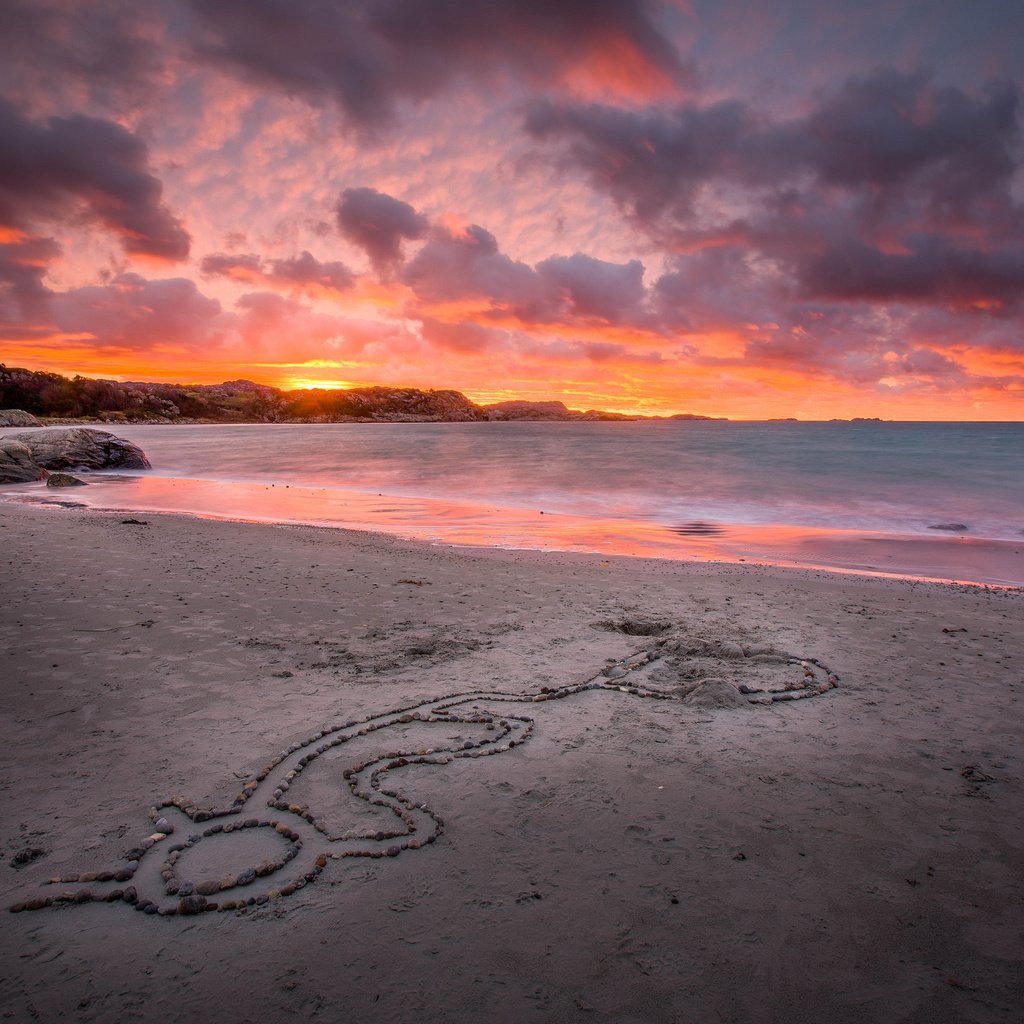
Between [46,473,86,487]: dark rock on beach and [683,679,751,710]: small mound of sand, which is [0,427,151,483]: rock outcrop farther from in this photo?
[683,679,751,710]: small mound of sand

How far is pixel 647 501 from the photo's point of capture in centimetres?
2864

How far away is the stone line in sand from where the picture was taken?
3.18 metres

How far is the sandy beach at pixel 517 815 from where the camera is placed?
→ 266 centimetres

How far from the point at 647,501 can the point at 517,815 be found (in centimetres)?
2569

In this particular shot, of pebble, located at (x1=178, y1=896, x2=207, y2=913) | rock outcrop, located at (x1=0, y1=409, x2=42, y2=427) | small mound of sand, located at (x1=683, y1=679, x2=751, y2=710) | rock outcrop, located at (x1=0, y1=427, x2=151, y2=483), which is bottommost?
pebble, located at (x1=178, y1=896, x2=207, y2=913)

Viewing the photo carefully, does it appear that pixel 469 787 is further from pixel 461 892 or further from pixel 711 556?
pixel 711 556

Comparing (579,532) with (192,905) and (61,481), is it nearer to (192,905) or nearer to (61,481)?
(192,905)

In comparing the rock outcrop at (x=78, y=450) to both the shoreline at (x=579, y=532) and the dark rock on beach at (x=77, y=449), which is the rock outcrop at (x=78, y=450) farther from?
the shoreline at (x=579, y=532)

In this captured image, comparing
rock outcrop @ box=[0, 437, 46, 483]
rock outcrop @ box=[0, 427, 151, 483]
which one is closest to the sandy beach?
rock outcrop @ box=[0, 437, 46, 483]

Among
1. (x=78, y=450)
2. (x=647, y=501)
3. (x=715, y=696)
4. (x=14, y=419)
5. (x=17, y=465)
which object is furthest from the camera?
(x=14, y=419)

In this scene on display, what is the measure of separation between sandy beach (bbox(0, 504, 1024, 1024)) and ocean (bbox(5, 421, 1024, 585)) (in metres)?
7.52

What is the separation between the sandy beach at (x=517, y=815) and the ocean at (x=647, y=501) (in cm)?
752

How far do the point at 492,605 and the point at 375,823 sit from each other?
481 cm

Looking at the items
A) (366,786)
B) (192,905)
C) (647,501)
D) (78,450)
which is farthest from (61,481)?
(192,905)
